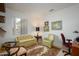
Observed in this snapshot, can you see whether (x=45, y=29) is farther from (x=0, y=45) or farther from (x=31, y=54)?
(x=0, y=45)

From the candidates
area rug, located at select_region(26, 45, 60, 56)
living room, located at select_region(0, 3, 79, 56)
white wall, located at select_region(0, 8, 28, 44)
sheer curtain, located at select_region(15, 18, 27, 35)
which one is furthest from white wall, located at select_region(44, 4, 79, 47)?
white wall, located at select_region(0, 8, 28, 44)

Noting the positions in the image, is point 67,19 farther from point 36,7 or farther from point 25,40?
point 25,40

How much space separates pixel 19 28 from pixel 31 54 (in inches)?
19.0

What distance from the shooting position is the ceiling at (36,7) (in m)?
1.72

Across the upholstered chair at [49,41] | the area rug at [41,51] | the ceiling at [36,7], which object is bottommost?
the area rug at [41,51]

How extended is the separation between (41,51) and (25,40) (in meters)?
0.33

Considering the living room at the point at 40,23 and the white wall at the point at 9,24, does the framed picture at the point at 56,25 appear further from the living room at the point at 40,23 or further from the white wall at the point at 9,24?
the white wall at the point at 9,24

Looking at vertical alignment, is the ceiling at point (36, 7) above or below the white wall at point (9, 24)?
above

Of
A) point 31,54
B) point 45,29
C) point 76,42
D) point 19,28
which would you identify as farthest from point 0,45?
point 76,42

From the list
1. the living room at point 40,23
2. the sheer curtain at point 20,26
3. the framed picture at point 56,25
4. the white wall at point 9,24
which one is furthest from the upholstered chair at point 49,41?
the white wall at point 9,24

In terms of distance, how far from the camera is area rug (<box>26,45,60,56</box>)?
176cm

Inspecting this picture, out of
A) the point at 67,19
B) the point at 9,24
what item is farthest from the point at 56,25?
the point at 9,24

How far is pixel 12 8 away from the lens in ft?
5.65

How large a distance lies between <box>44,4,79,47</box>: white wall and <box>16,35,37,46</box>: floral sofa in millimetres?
237
